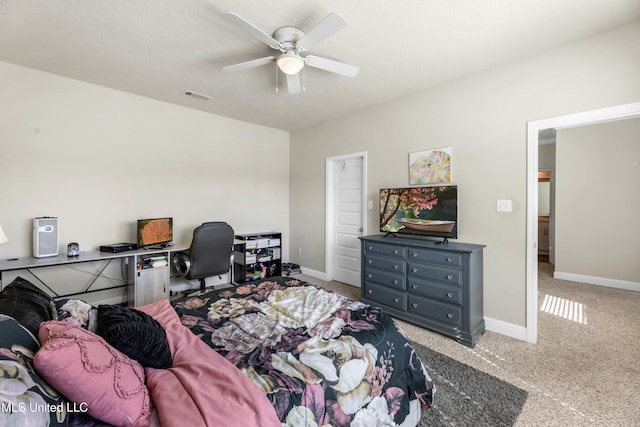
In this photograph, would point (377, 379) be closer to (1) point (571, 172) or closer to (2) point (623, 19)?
(2) point (623, 19)

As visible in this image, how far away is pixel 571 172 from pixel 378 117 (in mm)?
3517

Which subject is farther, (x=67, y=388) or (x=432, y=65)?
(x=432, y=65)

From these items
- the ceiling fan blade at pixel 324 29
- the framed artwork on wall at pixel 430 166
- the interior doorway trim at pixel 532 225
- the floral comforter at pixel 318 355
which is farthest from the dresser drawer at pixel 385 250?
the ceiling fan blade at pixel 324 29

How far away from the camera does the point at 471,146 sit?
2.99m

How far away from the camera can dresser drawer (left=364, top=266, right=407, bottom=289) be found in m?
3.08

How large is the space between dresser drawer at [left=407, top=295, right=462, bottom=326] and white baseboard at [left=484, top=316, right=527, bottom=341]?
0.48m

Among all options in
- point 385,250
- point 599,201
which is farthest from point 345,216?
point 599,201

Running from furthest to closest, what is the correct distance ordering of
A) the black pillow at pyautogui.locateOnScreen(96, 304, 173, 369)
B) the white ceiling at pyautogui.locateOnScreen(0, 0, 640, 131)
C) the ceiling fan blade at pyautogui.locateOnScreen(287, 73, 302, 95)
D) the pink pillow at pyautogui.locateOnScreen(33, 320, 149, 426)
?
the ceiling fan blade at pyautogui.locateOnScreen(287, 73, 302, 95) → the white ceiling at pyautogui.locateOnScreen(0, 0, 640, 131) → the black pillow at pyautogui.locateOnScreen(96, 304, 173, 369) → the pink pillow at pyautogui.locateOnScreen(33, 320, 149, 426)

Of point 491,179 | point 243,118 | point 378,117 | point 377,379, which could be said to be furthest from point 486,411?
point 243,118

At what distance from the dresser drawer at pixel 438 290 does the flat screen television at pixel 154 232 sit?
3109 millimetres

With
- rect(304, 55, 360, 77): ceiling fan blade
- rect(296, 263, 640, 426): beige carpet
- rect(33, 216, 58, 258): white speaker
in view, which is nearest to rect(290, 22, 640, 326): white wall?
rect(296, 263, 640, 426): beige carpet

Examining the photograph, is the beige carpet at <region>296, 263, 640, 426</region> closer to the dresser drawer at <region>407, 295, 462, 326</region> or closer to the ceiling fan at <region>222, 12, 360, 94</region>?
the dresser drawer at <region>407, 295, 462, 326</region>

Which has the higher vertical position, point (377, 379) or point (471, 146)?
point (471, 146)

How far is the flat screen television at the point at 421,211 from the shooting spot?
3.00m
